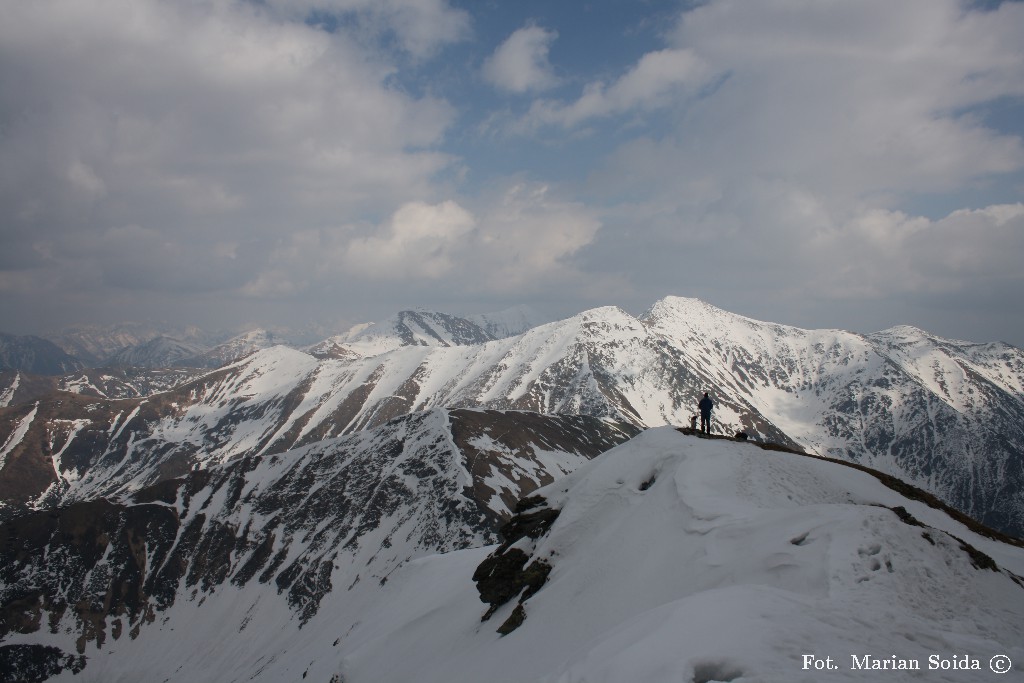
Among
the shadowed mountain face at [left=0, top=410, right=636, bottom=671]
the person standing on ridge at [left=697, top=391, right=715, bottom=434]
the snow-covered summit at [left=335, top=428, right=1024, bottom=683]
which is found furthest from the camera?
the shadowed mountain face at [left=0, top=410, right=636, bottom=671]

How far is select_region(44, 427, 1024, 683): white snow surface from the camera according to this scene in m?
11.4

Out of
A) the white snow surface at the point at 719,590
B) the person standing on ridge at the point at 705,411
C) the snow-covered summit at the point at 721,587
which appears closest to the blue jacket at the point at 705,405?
the person standing on ridge at the point at 705,411

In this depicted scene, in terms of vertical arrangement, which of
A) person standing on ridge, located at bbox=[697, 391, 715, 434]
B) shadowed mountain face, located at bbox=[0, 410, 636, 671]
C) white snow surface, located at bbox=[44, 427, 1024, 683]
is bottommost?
shadowed mountain face, located at bbox=[0, 410, 636, 671]

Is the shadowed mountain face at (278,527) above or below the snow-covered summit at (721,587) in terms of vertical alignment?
below

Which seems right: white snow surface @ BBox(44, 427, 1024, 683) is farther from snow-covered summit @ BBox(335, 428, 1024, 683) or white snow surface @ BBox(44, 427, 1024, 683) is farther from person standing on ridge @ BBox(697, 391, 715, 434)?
person standing on ridge @ BBox(697, 391, 715, 434)

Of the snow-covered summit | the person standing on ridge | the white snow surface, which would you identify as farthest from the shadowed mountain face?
the snow-covered summit

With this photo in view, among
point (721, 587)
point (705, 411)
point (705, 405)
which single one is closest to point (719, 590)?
point (721, 587)

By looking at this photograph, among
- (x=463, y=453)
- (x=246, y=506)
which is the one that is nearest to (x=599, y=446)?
(x=463, y=453)

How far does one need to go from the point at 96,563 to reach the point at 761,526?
189 metres

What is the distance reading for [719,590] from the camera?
47.3ft

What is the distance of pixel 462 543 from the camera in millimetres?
117125

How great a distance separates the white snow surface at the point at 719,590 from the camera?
11.4 metres

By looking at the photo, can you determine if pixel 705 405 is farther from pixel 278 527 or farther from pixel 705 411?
pixel 278 527

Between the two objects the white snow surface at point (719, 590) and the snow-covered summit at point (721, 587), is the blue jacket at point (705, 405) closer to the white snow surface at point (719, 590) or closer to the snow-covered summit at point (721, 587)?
the white snow surface at point (719, 590)
